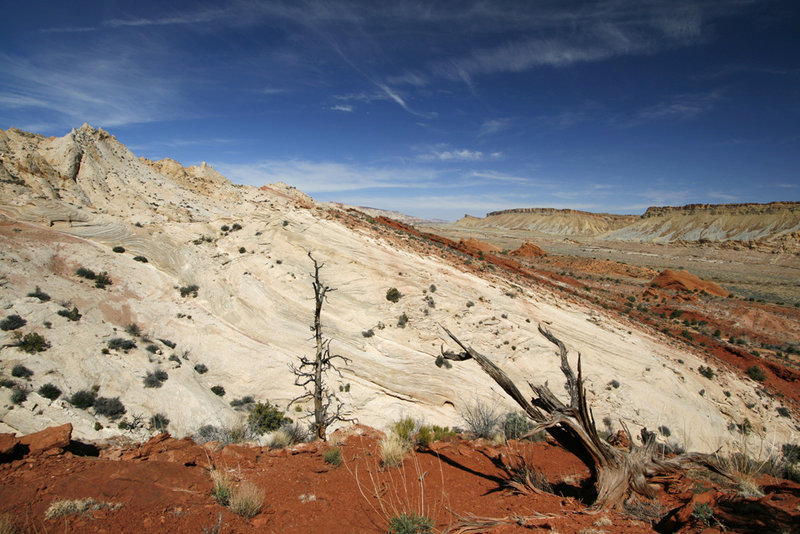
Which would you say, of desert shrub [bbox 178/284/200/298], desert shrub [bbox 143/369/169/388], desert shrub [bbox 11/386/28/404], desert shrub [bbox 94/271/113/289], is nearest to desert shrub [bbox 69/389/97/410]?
desert shrub [bbox 11/386/28/404]

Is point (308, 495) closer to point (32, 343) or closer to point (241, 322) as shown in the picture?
point (32, 343)

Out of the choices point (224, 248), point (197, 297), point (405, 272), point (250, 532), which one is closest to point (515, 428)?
point (250, 532)

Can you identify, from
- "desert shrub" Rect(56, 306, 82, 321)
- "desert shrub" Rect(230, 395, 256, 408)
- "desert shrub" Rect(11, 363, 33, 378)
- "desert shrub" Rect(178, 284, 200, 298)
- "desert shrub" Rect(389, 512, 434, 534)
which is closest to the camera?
"desert shrub" Rect(389, 512, 434, 534)

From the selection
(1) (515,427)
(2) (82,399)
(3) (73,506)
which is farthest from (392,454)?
(2) (82,399)

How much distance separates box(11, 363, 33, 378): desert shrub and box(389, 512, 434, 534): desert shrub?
12.3 metres

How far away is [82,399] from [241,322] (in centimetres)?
729

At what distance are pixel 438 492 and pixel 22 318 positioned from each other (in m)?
15.3

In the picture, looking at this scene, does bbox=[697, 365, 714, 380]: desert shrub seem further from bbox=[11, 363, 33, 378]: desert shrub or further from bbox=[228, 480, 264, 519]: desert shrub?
bbox=[11, 363, 33, 378]: desert shrub

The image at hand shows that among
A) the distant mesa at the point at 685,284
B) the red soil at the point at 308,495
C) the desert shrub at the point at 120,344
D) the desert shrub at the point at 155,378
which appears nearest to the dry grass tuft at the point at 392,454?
the red soil at the point at 308,495

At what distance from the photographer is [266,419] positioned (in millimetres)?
11773

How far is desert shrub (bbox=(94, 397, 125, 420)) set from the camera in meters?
10.3

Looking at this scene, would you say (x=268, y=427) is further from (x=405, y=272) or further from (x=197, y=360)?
(x=405, y=272)

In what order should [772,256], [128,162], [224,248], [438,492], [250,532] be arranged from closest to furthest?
[250,532] → [438,492] → [224,248] → [128,162] → [772,256]

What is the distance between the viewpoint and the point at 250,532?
12.9ft
